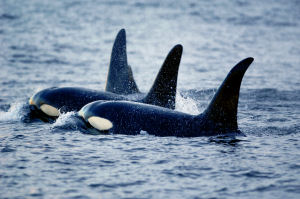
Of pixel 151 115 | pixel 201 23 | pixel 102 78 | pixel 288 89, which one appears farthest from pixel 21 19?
pixel 151 115

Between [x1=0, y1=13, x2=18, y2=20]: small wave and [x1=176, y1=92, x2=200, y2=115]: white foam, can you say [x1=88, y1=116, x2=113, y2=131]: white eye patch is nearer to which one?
[x1=176, y1=92, x2=200, y2=115]: white foam

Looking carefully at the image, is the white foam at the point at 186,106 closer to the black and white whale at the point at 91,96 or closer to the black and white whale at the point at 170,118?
the black and white whale at the point at 91,96

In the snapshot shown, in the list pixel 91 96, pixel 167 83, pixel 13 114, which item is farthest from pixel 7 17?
pixel 167 83

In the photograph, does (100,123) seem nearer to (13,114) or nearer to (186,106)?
(13,114)

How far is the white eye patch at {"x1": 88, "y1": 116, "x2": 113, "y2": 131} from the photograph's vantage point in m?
11.1

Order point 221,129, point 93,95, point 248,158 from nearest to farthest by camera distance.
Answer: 1. point 248,158
2. point 221,129
3. point 93,95

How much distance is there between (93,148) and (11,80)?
33.3ft

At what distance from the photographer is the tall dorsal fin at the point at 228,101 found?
1052cm

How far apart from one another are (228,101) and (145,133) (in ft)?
5.80

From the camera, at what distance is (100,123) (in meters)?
11.2

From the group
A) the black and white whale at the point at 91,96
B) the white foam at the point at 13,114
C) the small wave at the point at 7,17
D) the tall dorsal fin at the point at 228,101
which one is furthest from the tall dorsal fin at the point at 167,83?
the small wave at the point at 7,17

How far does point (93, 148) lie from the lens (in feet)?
34.2

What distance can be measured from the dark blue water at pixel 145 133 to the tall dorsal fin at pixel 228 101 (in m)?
0.39

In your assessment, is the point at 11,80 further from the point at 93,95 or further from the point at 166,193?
the point at 166,193
